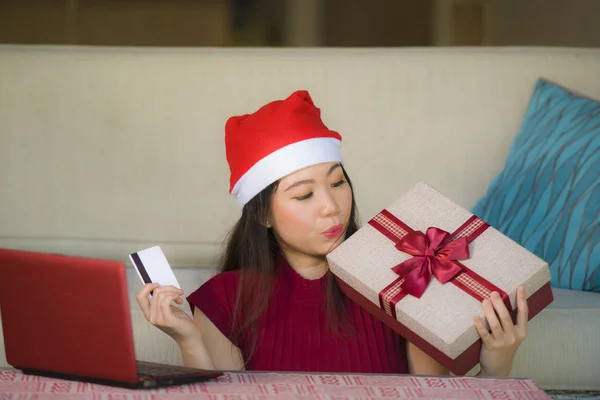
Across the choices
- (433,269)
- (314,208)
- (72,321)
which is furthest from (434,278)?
(72,321)

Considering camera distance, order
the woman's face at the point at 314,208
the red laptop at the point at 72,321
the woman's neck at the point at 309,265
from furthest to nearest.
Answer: the woman's neck at the point at 309,265 → the woman's face at the point at 314,208 → the red laptop at the point at 72,321

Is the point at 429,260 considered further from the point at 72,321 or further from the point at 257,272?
the point at 72,321

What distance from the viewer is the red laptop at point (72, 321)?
101cm

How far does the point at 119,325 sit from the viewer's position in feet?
3.34

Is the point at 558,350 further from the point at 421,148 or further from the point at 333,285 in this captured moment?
the point at 421,148

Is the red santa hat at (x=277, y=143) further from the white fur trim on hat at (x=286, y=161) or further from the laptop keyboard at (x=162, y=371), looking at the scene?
the laptop keyboard at (x=162, y=371)

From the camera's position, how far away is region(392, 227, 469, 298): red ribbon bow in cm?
133

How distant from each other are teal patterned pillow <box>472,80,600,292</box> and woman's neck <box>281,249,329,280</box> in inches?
24.6

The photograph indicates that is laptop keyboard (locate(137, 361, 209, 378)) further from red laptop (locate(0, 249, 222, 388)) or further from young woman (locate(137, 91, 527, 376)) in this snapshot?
young woman (locate(137, 91, 527, 376))

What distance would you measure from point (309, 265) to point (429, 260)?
1.08 ft

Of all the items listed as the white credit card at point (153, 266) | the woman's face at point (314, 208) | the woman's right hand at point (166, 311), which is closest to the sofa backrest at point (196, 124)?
the woman's face at point (314, 208)

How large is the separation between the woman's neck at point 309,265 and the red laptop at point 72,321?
0.51 metres

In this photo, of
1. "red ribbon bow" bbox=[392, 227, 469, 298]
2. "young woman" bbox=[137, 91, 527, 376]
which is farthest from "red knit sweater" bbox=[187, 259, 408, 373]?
"red ribbon bow" bbox=[392, 227, 469, 298]

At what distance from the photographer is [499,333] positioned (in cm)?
132
